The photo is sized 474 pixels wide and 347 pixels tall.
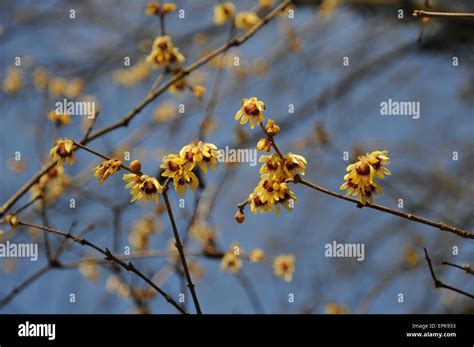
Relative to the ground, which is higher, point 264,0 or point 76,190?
point 264,0

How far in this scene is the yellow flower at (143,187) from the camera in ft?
4.14

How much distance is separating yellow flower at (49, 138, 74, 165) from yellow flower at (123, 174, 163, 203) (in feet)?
0.54

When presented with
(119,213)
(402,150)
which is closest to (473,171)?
(402,150)

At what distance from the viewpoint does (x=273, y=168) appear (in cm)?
125

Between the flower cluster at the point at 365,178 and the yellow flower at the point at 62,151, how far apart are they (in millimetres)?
659

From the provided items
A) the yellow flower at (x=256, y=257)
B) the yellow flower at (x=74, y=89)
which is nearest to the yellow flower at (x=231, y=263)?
the yellow flower at (x=256, y=257)

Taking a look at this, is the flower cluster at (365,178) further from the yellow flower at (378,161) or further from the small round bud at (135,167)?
the small round bud at (135,167)

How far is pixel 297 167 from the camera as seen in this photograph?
4.10 ft

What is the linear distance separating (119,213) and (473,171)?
2.55 meters

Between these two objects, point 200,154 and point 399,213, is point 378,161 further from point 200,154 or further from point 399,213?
point 200,154

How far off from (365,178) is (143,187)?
512 mm

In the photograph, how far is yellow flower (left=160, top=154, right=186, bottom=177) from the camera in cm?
125

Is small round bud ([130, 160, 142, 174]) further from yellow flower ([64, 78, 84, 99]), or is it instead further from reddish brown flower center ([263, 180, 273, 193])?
yellow flower ([64, 78, 84, 99])
